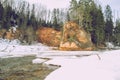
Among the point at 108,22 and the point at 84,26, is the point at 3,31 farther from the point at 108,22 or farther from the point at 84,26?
the point at 108,22

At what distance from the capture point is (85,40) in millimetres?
58094

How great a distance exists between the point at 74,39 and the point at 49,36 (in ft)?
70.3

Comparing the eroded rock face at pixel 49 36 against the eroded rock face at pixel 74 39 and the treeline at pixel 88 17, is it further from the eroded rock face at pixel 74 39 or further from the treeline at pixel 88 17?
the eroded rock face at pixel 74 39

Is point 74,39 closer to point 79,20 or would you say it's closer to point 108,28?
point 79,20

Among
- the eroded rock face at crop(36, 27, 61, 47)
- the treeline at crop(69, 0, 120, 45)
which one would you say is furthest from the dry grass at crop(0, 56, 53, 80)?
the eroded rock face at crop(36, 27, 61, 47)

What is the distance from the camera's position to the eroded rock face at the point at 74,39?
185 feet

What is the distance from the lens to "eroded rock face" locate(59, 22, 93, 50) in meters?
56.4

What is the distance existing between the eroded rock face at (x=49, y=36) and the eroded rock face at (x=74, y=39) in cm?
1430

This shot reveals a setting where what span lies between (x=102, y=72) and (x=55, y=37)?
2550 inches

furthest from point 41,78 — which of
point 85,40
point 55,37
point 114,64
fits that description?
point 55,37

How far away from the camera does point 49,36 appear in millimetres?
77250

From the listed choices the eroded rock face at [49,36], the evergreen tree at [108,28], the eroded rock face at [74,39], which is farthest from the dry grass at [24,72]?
the evergreen tree at [108,28]

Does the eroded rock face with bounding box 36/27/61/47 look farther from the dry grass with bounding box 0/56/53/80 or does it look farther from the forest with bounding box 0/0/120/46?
the dry grass with bounding box 0/56/53/80

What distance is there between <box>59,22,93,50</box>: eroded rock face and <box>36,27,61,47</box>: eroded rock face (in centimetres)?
1430
